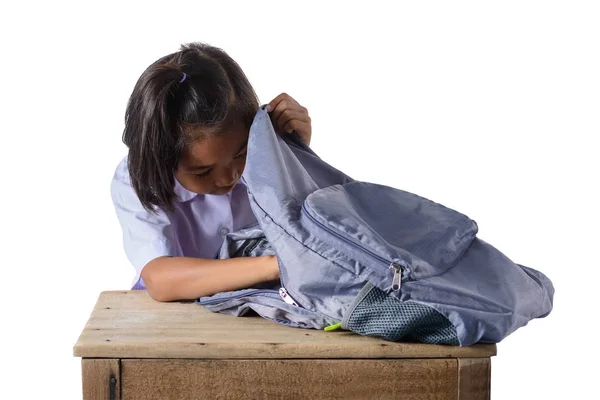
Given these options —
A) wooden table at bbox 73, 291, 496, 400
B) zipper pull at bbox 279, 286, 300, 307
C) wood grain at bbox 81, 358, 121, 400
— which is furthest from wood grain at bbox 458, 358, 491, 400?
wood grain at bbox 81, 358, 121, 400

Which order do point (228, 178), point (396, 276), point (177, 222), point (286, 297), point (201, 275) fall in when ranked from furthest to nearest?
point (177, 222) → point (228, 178) → point (201, 275) → point (286, 297) → point (396, 276)

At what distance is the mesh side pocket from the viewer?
1.59 meters

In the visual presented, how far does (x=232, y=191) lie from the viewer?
83.7 inches

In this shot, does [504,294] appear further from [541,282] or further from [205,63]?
[205,63]

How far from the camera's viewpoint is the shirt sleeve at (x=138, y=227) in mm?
1938

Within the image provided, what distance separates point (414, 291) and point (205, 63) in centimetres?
63

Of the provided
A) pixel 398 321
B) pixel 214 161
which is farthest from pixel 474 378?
pixel 214 161

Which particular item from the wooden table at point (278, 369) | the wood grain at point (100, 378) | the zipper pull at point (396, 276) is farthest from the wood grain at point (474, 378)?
the wood grain at point (100, 378)

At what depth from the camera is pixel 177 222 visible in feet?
6.79

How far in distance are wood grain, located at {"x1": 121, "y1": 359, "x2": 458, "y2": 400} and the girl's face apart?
0.42 metres

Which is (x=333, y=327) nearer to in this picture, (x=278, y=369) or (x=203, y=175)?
(x=278, y=369)

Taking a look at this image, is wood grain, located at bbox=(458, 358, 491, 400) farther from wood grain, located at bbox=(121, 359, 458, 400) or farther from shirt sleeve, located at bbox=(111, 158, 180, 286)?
shirt sleeve, located at bbox=(111, 158, 180, 286)

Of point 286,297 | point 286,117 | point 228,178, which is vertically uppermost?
point 286,117

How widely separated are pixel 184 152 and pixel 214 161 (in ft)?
0.18
